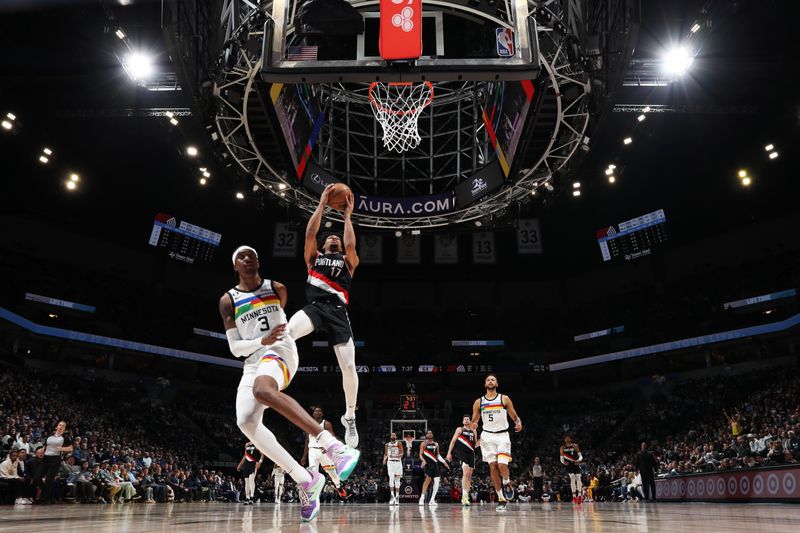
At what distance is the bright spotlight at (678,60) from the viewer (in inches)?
679

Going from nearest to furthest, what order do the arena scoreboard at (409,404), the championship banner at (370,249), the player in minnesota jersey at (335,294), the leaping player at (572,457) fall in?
the player in minnesota jersey at (335,294), the leaping player at (572,457), the championship banner at (370,249), the arena scoreboard at (409,404)

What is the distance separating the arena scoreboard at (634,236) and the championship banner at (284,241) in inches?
713

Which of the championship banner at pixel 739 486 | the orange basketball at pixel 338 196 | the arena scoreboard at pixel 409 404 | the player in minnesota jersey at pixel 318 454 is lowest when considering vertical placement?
the championship banner at pixel 739 486

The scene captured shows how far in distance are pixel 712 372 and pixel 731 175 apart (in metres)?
11.0

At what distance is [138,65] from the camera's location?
18.0 metres

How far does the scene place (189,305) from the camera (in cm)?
3800

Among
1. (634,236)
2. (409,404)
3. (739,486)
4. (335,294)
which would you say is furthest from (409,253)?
(335,294)

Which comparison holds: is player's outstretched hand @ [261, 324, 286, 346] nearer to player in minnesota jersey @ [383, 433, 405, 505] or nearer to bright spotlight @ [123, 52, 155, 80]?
player in minnesota jersey @ [383, 433, 405, 505]

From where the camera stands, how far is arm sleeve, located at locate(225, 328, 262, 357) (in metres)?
5.11

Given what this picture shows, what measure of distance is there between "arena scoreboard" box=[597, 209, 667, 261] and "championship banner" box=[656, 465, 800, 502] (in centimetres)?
1790

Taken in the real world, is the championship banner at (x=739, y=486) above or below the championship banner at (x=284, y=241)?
below

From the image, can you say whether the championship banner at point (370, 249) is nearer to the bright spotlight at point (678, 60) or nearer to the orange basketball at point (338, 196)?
the bright spotlight at point (678, 60)

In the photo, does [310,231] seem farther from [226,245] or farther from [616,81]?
[226,245]

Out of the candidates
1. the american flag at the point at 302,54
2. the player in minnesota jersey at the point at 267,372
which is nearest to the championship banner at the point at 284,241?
the american flag at the point at 302,54
